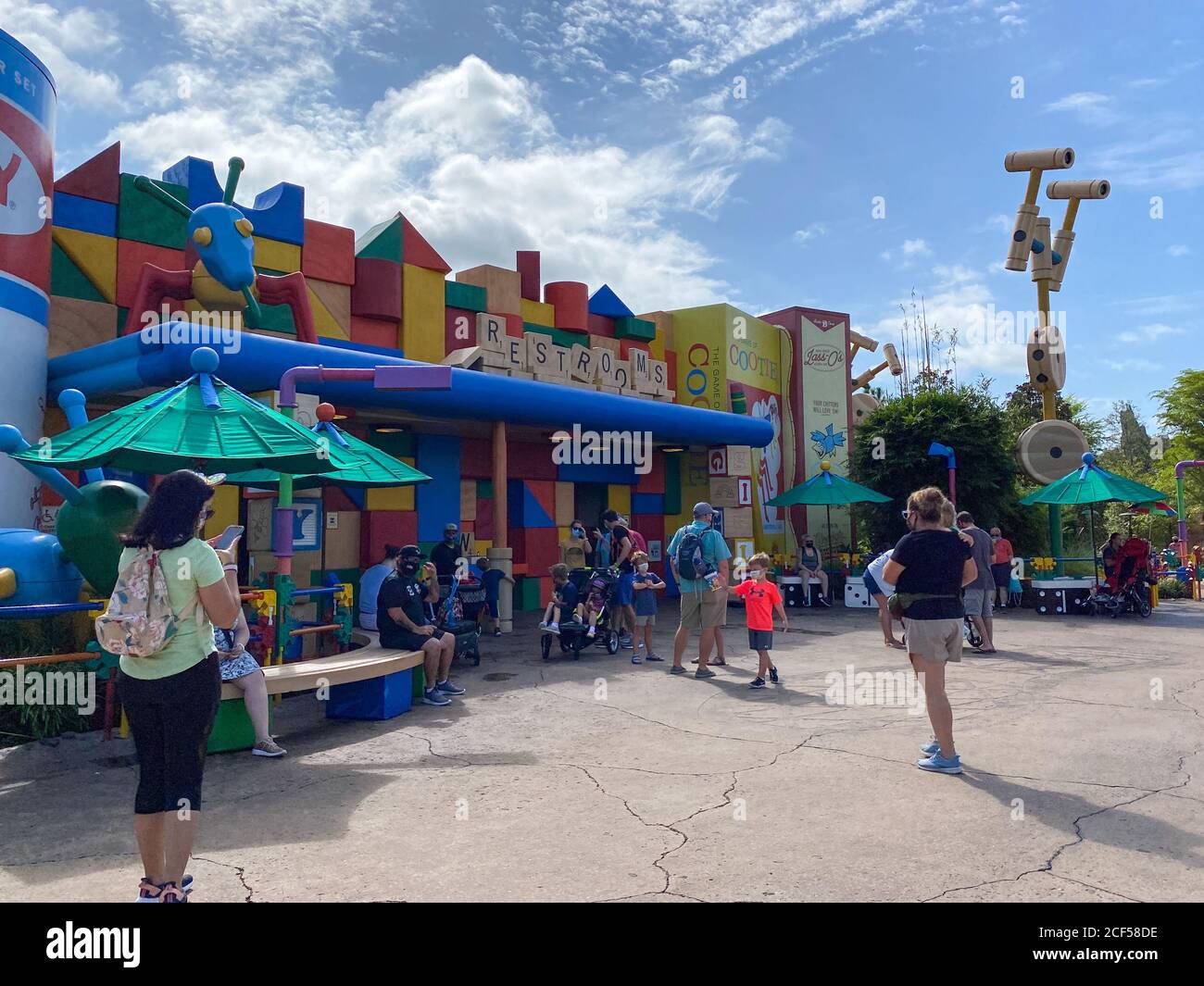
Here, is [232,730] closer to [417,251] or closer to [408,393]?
[408,393]

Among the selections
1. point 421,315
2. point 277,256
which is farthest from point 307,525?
point 421,315

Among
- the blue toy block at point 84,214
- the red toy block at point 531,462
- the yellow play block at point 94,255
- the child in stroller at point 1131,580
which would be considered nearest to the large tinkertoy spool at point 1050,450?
the child in stroller at point 1131,580

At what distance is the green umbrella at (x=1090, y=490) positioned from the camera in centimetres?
1509

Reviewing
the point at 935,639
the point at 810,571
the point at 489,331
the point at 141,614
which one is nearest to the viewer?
the point at 141,614

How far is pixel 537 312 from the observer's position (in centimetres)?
1625

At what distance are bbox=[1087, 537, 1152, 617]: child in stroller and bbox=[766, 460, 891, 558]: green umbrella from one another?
4.18 meters

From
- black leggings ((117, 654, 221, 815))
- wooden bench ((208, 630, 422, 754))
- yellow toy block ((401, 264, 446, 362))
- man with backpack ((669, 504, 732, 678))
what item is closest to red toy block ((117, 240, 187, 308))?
yellow toy block ((401, 264, 446, 362))

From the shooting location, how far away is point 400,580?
7875 millimetres

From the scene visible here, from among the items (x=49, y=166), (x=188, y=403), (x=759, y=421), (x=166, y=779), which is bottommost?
(x=166, y=779)

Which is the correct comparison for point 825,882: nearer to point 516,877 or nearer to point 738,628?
point 516,877

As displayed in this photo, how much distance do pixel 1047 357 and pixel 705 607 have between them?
13760 millimetres

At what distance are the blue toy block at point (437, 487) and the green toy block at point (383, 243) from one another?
296cm
